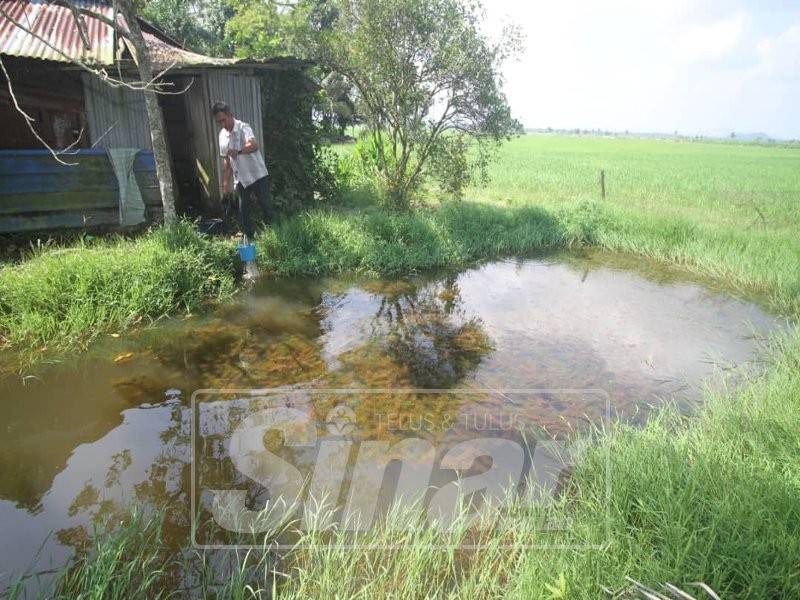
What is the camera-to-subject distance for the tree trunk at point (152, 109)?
18.5 ft

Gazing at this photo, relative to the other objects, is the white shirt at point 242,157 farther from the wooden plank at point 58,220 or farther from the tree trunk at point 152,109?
the wooden plank at point 58,220

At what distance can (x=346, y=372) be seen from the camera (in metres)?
4.38

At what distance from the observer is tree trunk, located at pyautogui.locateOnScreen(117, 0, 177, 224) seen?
222 inches

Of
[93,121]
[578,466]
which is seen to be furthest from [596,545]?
[93,121]

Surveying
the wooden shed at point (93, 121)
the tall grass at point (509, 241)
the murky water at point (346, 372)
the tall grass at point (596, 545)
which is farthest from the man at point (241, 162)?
the tall grass at point (596, 545)

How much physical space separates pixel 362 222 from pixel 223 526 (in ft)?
19.6

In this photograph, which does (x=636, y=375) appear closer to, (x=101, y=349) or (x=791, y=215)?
(x=101, y=349)

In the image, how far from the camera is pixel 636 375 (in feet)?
14.6

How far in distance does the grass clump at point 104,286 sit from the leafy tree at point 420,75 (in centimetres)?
487

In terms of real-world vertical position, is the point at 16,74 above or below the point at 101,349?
above

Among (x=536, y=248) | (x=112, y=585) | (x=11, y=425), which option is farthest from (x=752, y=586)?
(x=536, y=248)

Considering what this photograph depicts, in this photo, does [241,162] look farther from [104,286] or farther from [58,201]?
[104,286]

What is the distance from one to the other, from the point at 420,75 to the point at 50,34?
6.28m

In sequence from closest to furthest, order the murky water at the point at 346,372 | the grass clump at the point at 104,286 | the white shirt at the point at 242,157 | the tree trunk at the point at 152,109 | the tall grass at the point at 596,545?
the tall grass at the point at 596,545 < the murky water at the point at 346,372 < the grass clump at the point at 104,286 < the tree trunk at the point at 152,109 < the white shirt at the point at 242,157
